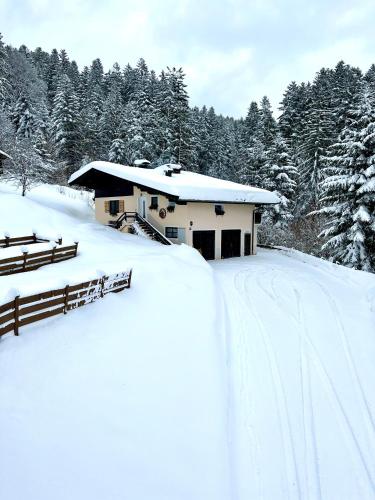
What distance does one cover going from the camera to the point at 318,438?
681cm

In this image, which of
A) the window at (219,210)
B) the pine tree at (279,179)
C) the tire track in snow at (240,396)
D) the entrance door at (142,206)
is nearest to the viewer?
the tire track in snow at (240,396)

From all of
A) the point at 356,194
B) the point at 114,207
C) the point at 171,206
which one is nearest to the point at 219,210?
the point at 171,206

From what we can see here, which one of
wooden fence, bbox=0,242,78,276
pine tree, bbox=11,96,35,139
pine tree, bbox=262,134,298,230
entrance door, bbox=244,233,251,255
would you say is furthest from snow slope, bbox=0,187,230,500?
pine tree, bbox=11,96,35,139

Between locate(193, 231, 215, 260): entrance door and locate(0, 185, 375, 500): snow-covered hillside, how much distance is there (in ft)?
42.2

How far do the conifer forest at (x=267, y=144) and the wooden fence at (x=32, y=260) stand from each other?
15308 millimetres

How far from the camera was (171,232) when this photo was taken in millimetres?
27141

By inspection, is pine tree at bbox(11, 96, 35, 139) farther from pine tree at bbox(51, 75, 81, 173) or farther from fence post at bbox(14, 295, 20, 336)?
fence post at bbox(14, 295, 20, 336)

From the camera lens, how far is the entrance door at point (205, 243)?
2698 cm

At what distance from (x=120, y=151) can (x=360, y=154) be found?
107 feet

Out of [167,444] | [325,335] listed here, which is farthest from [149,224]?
[167,444]

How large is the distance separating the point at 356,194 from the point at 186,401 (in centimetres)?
1902

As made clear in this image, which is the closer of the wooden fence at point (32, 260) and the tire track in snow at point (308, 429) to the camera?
the tire track in snow at point (308, 429)

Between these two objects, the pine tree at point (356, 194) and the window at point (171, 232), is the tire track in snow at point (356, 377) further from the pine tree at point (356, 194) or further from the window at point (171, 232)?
the window at point (171, 232)

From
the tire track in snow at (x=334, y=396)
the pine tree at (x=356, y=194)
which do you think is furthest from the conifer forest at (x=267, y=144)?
the tire track in snow at (x=334, y=396)
